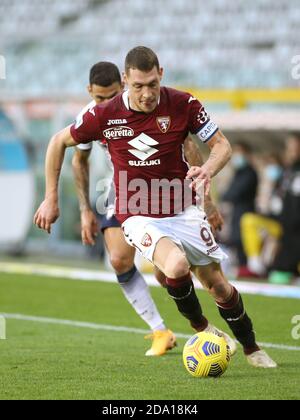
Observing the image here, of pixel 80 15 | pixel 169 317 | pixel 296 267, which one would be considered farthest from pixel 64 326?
pixel 80 15

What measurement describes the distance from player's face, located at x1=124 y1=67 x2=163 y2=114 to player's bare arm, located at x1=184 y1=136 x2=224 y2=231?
0.55 metres

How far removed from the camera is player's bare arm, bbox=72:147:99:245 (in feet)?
26.3

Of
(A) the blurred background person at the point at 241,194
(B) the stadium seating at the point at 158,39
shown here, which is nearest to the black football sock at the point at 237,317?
(A) the blurred background person at the point at 241,194

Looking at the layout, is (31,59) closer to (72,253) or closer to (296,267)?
(72,253)

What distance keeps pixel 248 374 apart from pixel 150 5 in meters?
19.5

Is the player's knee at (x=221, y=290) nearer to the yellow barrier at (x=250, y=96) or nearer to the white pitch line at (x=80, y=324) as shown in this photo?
the white pitch line at (x=80, y=324)

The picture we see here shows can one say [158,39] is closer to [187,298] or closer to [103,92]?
[103,92]

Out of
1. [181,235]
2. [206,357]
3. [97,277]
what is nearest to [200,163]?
[181,235]

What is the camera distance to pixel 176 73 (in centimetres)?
2305

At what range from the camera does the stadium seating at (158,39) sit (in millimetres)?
22130

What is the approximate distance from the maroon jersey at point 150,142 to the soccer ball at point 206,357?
975 mm

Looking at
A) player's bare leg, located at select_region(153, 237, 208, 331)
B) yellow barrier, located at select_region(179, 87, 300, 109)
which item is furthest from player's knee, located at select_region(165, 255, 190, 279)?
yellow barrier, located at select_region(179, 87, 300, 109)

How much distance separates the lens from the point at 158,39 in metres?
24.5

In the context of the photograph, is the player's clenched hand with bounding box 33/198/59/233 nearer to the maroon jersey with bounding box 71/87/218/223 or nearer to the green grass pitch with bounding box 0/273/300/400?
the maroon jersey with bounding box 71/87/218/223
